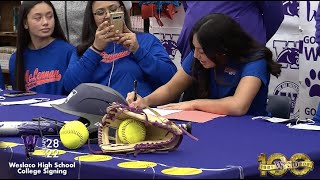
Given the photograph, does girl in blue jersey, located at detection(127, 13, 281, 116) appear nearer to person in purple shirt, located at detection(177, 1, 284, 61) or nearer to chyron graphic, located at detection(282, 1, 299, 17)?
person in purple shirt, located at detection(177, 1, 284, 61)

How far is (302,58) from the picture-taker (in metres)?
4.21

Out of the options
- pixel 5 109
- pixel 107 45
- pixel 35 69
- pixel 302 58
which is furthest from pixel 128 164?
pixel 302 58

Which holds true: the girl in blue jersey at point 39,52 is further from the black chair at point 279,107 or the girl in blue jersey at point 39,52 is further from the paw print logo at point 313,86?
the paw print logo at point 313,86

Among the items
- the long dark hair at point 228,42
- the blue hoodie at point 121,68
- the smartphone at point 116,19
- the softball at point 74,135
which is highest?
the smartphone at point 116,19

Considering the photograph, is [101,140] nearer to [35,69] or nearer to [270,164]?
[270,164]

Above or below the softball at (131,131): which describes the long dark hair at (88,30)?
above

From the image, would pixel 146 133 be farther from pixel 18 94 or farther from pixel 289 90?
pixel 289 90

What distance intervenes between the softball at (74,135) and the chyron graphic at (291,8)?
238 centimetres

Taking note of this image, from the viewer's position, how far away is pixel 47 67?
3873 mm

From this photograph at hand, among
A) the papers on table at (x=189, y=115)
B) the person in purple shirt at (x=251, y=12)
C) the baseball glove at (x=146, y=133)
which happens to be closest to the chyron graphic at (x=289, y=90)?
the person in purple shirt at (x=251, y=12)

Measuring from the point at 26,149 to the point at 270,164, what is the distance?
0.72 meters

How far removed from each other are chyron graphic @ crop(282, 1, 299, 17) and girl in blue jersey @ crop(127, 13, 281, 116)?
128 centimetres

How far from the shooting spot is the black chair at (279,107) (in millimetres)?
3256

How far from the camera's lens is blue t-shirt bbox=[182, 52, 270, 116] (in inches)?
118
